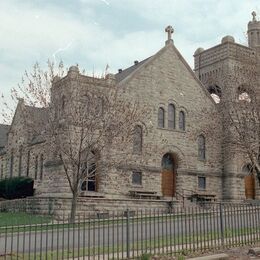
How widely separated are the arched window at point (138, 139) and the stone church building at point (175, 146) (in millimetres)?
173

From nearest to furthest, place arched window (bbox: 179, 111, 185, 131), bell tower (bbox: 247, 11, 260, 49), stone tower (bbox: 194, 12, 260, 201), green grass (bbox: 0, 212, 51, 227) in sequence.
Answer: green grass (bbox: 0, 212, 51, 227) → arched window (bbox: 179, 111, 185, 131) → stone tower (bbox: 194, 12, 260, 201) → bell tower (bbox: 247, 11, 260, 49)

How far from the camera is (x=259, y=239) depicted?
15.2 meters

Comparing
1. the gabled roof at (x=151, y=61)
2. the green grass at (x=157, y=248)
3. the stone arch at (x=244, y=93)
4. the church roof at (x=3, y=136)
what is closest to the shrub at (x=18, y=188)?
the gabled roof at (x=151, y=61)

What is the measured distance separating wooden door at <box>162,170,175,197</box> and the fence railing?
17.5 meters

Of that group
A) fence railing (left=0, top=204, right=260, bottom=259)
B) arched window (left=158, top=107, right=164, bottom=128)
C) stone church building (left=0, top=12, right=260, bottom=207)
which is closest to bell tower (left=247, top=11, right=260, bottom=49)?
stone church building (left=0, top=12, right=260, bottom=207)

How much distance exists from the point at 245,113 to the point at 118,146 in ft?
27.0

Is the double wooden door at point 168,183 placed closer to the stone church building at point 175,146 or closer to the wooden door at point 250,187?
the stone church building at point 175,146

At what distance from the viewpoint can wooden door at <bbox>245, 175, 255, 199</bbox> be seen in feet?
127

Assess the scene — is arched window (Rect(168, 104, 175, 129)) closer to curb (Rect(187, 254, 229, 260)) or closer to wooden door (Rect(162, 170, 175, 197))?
wooden door (Rect(162, 170, 175, 197))

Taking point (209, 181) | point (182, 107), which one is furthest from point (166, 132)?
point (209, 181)

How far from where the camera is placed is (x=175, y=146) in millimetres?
35031

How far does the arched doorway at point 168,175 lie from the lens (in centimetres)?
3456

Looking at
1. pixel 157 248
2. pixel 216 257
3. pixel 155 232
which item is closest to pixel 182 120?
pixel 155 232

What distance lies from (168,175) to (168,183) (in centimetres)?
61
